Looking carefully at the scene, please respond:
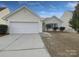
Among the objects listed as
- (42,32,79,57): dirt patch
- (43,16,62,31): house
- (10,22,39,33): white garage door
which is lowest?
(43,16,62,31): house

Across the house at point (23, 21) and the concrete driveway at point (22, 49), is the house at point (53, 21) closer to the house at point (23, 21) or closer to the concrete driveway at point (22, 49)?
the house at point (23, 21)

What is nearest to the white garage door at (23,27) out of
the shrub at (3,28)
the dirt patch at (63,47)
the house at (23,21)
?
the house at (23,21)

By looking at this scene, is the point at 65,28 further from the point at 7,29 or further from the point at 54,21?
the point at 7,29

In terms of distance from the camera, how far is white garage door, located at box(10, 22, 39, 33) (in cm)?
2674

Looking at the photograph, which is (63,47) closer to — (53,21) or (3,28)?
(3,28)

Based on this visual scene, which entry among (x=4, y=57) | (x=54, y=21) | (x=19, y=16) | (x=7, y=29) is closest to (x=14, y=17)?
(x=19, y=16)

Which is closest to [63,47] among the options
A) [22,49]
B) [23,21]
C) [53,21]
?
[22,49]

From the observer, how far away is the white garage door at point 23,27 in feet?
87.7

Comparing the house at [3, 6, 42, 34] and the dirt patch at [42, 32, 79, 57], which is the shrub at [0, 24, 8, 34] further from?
the dirt patch at [42, 32, 79, 57]

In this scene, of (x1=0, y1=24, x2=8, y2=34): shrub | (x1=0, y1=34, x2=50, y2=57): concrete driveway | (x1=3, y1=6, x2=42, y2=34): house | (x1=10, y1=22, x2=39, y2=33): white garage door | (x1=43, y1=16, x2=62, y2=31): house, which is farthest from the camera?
(x1=43, y1=16, x2=62, y2=31): house

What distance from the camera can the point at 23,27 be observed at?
27.0 m

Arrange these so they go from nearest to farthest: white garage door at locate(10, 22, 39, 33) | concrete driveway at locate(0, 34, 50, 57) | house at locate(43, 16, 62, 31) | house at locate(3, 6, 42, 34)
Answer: concrete driveway at locate(0, 34, 50, 57) → white garage door at locate(10, 22, 39, 33) → house at locate(3, 6, 42, 34) → house at locate(43, 16, 62, 31)

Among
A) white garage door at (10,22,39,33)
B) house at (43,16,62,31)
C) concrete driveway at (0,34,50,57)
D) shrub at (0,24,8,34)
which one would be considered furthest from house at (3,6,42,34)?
concrete driveway at (0,34,50,57)

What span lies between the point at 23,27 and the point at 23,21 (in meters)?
1.12
